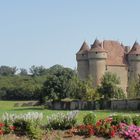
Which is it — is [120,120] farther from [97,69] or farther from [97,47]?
[97,47]

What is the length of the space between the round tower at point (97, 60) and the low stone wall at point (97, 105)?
1631 cm

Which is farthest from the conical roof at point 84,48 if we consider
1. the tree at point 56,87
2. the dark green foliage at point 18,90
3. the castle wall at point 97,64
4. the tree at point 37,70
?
the tree at point 37,70

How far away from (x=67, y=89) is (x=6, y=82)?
152 ft

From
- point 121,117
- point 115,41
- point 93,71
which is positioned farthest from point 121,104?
point 121,117

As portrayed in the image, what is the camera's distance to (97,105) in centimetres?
7350

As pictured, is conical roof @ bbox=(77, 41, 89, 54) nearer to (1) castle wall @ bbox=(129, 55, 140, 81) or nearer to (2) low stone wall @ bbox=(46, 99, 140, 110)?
(1) castle wall @ bbox=(129, 55, 140, 81)

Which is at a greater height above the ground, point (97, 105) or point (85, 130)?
point (97, 105)

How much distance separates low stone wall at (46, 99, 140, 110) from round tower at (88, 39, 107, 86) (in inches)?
642

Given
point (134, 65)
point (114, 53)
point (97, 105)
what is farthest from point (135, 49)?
point (97, 105)

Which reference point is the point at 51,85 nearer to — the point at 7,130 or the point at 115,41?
the point at 115,41

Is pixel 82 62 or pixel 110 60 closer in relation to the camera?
pixel 82 62

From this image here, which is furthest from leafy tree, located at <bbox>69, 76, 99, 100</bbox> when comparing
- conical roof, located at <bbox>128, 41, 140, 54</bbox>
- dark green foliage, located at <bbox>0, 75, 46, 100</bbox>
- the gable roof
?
dark green foliage, located at <bbox>0, 75, 46, 100</bbox>

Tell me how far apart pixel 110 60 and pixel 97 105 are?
29.8 meters

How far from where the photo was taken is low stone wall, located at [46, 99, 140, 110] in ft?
224
